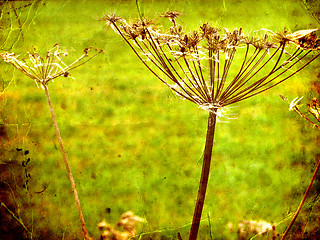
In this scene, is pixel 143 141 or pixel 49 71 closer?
pixel 49 71

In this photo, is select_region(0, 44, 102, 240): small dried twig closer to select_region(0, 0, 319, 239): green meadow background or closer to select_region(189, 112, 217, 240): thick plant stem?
select_region(0, 0, 319, 239): green meadow background

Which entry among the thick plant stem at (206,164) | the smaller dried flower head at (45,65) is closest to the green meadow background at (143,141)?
the smaller dried flower head at (45,65)

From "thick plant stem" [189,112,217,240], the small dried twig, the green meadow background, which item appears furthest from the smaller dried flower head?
"thick plant stem" [189,112,217,240]

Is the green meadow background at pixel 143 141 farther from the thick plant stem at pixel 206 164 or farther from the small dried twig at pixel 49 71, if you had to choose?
the thick plant stem at pixel 206 164

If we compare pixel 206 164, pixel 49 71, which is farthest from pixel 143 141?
pixel 49 71

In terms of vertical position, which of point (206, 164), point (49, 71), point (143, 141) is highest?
point (49, 71)

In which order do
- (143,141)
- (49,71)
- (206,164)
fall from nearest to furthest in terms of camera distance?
(206,164) → (49,71) → (143,141)

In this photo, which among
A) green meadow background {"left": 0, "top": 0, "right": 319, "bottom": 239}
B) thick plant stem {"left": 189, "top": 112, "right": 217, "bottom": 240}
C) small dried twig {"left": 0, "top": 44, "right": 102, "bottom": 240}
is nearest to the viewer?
thick plant stem {"left": 189, "top": 112, "right": 217, "bottom": 240}

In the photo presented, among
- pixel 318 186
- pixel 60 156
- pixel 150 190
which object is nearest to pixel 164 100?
pixel 150 190

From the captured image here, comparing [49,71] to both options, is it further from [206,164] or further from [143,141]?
[206,164]
